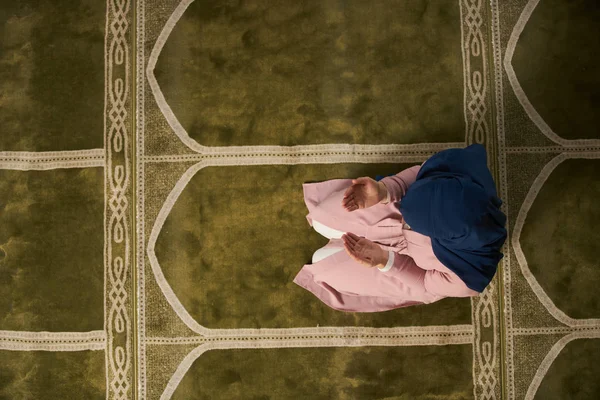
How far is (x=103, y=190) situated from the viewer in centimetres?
146

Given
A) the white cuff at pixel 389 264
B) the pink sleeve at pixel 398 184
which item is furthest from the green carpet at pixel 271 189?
the white cuff at pixel 389 264

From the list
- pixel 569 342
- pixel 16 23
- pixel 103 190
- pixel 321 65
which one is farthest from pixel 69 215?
pixel 569 342

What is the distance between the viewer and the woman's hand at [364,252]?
3.80ft

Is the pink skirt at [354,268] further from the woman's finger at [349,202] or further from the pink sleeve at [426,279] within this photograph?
the woman's finger at [349,202]

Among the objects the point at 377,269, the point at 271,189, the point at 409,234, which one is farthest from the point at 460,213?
the point at 271,189

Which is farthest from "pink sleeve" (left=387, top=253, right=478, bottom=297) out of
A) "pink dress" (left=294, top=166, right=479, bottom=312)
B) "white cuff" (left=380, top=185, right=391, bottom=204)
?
"white cuff" (left=380, top=185, right=391, bottom=204)

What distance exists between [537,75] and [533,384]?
105 centimetres

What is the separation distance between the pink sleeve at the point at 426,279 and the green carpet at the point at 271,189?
0.26m

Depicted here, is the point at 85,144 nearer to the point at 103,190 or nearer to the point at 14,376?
Result: the point at 103,190

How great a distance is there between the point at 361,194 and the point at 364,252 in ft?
0.53

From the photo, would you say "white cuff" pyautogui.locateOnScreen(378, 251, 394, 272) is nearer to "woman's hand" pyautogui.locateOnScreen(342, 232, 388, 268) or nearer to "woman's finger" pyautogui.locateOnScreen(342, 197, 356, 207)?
"woman's hand" pyautogui.locateOnScreen(342, 232, 388, 268)

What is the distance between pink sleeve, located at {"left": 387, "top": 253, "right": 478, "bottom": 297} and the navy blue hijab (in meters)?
0.06

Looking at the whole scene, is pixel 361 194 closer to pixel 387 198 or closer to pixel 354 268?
pixel 387 198

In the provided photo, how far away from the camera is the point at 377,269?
1308 millimetres
